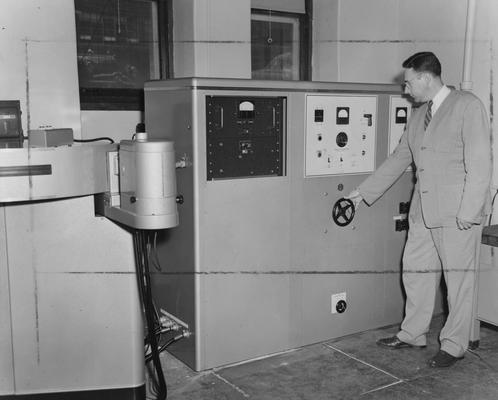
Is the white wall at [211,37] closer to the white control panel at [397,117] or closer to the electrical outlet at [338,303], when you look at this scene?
the white control panel at [397,117]

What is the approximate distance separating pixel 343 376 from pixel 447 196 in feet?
3.21

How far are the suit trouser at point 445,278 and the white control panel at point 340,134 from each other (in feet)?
1.57

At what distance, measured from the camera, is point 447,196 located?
292 centimetres

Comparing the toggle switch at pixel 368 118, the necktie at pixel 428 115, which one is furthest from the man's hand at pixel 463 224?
the toggle switch at pixel 368 118

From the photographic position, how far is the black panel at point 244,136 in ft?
9.19

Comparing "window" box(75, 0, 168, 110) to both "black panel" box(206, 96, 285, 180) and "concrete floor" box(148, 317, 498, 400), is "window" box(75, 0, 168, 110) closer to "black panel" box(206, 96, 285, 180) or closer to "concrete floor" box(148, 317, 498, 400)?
"black panel" box(206, 96, 285, 180)

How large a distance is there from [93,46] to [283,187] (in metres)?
1.40

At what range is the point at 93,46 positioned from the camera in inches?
138

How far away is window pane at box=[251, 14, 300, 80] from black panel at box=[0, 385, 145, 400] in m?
2.29

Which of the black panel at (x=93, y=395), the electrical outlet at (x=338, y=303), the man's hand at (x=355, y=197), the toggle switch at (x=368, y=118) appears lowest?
the black panel at (x=93, y=395)

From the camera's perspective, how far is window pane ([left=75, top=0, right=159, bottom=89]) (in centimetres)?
347

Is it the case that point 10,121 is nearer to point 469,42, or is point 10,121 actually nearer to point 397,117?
point 397,117

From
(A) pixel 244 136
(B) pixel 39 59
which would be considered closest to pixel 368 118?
(A) pixel 244 136

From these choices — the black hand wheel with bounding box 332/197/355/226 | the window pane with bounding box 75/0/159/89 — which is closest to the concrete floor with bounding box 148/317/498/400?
the black hand wheel with bounding box 332/197/355/226
